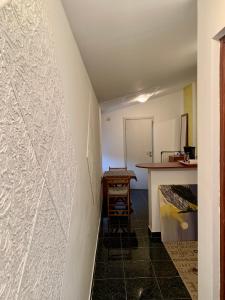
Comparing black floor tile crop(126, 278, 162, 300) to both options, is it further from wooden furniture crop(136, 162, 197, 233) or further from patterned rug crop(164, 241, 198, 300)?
wooden furniture crop(136, 162, 197, 233)

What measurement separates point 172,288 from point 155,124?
457 centimetres

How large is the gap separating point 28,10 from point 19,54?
197 millimetres

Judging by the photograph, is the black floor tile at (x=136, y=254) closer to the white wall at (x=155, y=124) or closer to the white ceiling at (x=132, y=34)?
the white ceiling at (x=132, y=34)

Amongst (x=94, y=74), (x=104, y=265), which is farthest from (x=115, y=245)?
(x=94, y=74)

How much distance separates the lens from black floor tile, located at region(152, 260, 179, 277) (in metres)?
2.52

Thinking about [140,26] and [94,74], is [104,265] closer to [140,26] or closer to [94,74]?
[94,74]

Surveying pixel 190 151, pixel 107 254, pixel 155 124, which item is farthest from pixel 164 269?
pixel 155 124

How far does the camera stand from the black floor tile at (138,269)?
253 centimetres

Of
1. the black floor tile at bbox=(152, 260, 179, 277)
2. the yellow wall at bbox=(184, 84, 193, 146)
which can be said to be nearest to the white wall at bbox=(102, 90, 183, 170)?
the yellow wall at bbox=(184, 84, 193, 146)

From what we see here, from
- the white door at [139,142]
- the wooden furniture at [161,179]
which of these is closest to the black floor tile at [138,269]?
the wooden furniture at [161,179]

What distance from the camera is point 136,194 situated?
6012 mm

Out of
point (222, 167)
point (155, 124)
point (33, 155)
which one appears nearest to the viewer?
point (33, 155)

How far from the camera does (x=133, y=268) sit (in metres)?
2.65

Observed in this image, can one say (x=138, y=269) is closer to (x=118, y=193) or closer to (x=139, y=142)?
(x=118, y=193)
